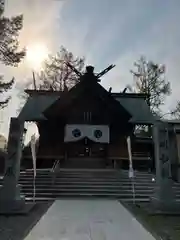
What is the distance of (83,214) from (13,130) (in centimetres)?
338

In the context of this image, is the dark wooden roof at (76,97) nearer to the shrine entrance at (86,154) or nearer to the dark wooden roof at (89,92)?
the dark wooden roof at (89,92)

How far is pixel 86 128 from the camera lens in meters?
21.6

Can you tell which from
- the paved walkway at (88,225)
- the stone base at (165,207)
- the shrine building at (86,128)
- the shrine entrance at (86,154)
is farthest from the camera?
the shrine building at (86,128)

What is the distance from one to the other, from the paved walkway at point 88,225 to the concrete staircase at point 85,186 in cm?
290

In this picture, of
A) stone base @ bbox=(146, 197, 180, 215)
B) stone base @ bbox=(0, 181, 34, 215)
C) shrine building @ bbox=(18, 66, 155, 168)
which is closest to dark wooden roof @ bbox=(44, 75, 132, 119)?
shrine building @ bbox=(18, 66, 155, 168)

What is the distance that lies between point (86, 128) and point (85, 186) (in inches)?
319

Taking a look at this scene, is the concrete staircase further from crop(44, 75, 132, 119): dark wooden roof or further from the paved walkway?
crop(44, 75, 132, 119): dark wooden roof

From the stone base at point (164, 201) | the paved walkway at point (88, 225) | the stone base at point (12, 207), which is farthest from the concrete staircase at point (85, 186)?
the paved walkway at point (88, 225)

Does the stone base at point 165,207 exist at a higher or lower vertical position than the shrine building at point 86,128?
lower

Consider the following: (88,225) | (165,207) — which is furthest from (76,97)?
(88,225)

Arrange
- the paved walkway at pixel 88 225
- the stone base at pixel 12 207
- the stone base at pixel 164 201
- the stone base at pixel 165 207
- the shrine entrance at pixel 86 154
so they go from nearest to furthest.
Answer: the paved walkway at pixel 88 225 → the stone base at pixel 12 207 → the stone base at pixel 165 207 → the stone base at pixel 164 201 → the shrine entrance at pixel 86 154

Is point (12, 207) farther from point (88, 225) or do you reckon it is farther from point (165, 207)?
point (165, 207)

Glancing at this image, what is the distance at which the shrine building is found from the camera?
2166cm

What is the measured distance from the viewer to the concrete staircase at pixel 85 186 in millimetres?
12617
